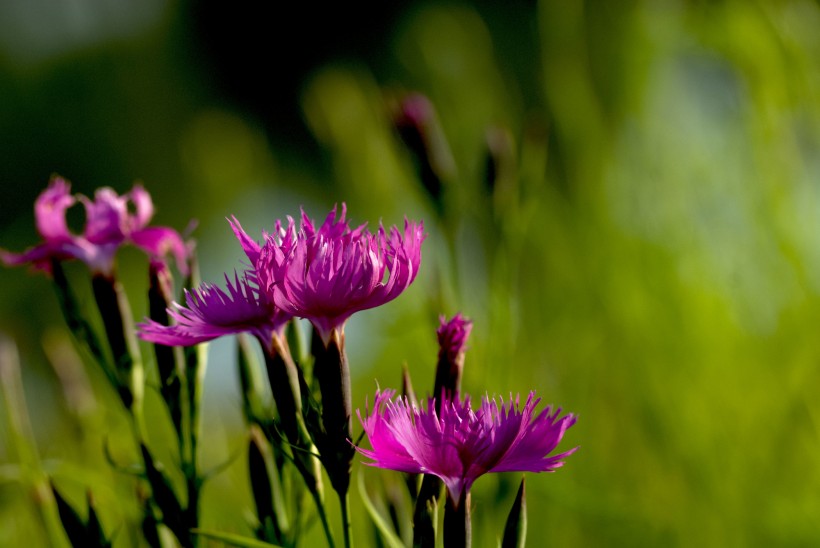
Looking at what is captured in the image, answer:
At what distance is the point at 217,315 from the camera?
35 centimetres

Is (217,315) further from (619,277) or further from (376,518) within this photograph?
(619,277)

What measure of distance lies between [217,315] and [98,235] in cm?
16

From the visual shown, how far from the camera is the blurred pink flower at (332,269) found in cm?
32

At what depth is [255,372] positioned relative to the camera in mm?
499

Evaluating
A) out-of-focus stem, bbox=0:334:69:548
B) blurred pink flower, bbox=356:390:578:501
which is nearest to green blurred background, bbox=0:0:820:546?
out-of-focus stem, bbox=0:334:69:548

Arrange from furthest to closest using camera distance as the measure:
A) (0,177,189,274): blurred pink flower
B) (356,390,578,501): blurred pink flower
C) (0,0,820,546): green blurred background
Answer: (0,0,820,546): green blurred background < (0,177,189,274): blurred pink flower < (356,390,578,501): blurred pink flower

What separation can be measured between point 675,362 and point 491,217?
0.47 meters

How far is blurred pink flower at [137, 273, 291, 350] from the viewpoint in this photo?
34 cm

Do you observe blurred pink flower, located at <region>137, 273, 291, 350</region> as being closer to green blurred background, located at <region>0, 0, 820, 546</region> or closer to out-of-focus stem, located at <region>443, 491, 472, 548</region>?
out-of-focus stem, located at <region>443, 491, 472, 548</region>

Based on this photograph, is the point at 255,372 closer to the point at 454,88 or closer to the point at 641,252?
the point at 641,252

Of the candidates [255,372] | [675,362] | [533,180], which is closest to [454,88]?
[675,362]

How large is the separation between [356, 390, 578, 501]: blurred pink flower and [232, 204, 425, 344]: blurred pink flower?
41 millimetres

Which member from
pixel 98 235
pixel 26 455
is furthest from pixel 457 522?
pixel 26 455

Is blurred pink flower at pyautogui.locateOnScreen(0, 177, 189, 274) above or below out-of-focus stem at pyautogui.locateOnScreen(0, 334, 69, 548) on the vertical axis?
above
